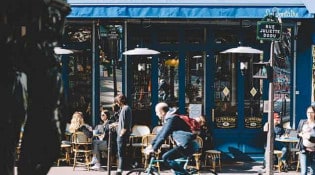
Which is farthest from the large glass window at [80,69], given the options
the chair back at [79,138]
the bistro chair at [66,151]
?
the chair back at [79,138]

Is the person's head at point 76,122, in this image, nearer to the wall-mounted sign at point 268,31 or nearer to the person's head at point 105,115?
the person's head at point 105,115

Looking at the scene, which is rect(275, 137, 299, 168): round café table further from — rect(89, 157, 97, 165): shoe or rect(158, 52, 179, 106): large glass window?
rect(89, 157, 97, 165): shoe

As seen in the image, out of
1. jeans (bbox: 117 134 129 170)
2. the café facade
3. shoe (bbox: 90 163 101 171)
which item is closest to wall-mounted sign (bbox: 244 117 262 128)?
the café facade

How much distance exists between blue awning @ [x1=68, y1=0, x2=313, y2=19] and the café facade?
0.72 m

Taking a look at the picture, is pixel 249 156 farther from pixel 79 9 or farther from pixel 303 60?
pixel 79 9

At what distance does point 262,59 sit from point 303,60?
2.93 feet

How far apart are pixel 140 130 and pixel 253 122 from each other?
256cm

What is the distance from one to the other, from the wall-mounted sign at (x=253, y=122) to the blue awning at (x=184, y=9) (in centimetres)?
240

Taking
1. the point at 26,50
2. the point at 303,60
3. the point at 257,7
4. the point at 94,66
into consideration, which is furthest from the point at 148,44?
the point at 26,50

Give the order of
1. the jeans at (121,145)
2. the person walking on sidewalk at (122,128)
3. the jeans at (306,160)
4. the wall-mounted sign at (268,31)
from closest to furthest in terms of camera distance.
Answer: the wall-mounted sign at (268,31) → the jeans at (306,160) → the person walking on sidewalk at (122,128) → the jeans at (121,145)

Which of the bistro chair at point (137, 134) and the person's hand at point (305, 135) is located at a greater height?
the person's hand at point (305, 135)

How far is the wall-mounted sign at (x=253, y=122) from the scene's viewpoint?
46.5ft

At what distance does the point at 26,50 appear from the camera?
3.60 m

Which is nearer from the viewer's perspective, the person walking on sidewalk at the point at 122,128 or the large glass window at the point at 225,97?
the person walking on sidewalk at the point at 122,128
